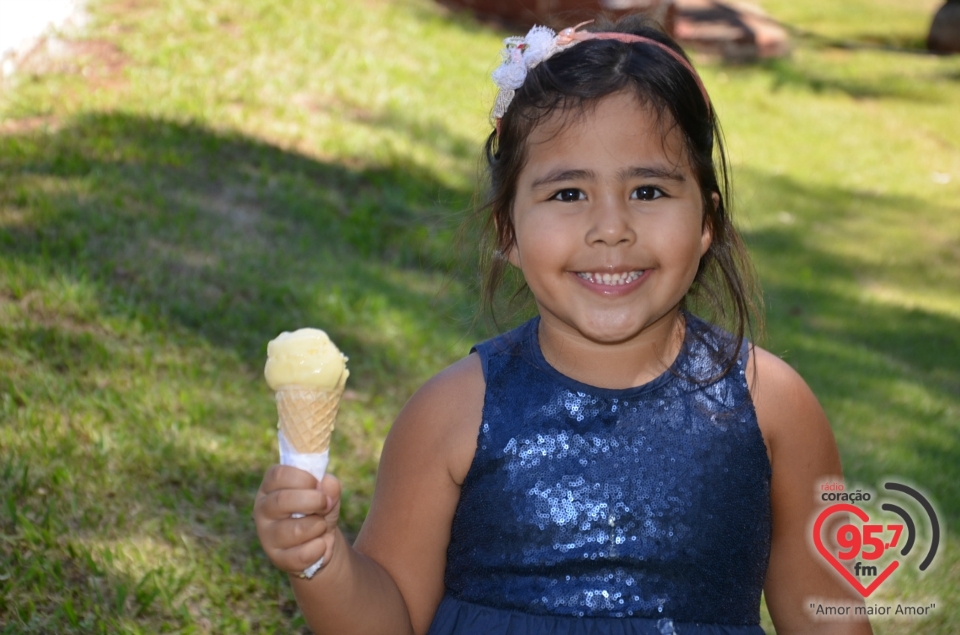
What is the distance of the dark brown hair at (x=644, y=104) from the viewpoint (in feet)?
6.68

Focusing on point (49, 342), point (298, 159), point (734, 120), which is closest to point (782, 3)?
point (734, 120)

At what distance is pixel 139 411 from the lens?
126 inches

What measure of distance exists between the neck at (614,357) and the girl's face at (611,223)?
2.8 inches

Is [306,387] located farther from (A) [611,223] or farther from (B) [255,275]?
(B) [255,275]

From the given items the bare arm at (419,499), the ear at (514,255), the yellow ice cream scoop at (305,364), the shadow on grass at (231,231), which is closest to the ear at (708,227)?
the ear at (514,255)

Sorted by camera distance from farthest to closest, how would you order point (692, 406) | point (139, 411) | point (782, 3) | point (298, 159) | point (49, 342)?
point (782, 3) < point (298, 159) < point (49, 342) < point (139, 411) < point (692, 406)

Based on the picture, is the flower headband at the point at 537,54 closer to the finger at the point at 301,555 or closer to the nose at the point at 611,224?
the nose at the point at 611,224

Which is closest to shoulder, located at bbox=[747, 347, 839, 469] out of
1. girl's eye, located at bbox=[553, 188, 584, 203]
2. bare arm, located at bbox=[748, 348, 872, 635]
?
bare arm, located at bbox=[748, 348, 872, 635]

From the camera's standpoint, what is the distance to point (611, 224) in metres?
1.93

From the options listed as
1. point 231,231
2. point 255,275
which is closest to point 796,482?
point 255,275

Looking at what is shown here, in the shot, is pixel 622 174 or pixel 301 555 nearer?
pixel 301 555

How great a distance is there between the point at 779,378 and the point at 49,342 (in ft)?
7.50

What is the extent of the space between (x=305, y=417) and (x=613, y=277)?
66cm

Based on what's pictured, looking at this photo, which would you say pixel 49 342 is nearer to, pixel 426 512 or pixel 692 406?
pixel 426 512
